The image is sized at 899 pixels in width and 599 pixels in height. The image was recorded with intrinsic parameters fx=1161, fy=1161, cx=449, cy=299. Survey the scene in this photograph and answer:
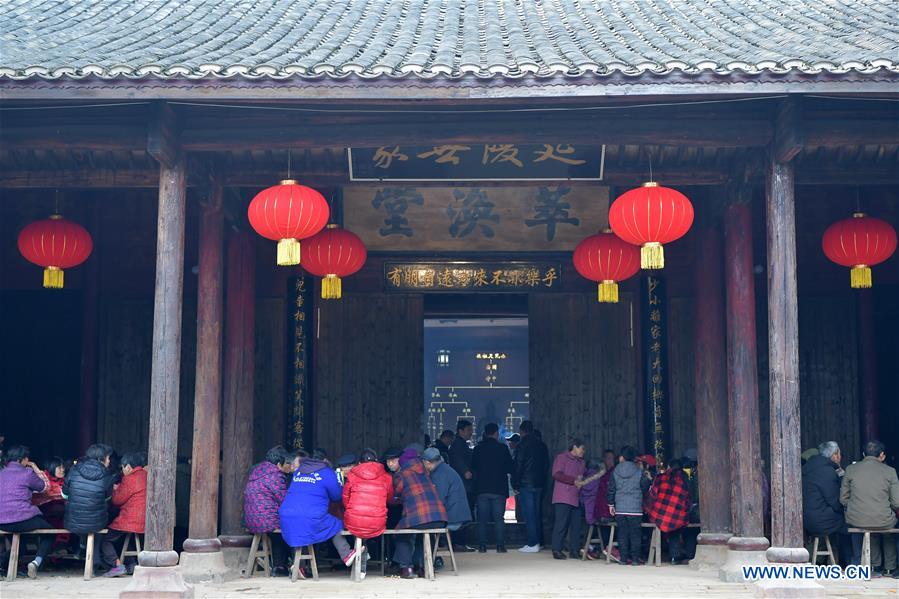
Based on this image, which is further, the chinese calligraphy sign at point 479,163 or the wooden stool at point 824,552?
the wooden stool at point 824,552

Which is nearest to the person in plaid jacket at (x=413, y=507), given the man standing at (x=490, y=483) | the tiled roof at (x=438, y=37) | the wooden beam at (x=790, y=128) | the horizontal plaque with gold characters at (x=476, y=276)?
the man standing at (x=490, y=483)

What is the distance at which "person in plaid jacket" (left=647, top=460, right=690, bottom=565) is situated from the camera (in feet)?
36.0

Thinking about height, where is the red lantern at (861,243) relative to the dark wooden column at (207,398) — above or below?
above

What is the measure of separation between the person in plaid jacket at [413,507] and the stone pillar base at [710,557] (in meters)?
2.45

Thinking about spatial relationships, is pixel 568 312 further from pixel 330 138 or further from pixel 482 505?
pixel 330 138

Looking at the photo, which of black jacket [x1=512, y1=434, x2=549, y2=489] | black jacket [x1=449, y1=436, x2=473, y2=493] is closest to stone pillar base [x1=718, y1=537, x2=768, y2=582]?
black jacket [x1=512, y1=434, x2=549, y2=489]

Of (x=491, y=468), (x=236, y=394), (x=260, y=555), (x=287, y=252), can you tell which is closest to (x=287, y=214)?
(x=287, y=252)

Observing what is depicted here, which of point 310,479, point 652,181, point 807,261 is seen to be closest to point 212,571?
point 310,479

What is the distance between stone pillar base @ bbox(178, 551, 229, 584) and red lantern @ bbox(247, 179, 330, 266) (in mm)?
2691

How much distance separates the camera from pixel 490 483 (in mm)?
12641

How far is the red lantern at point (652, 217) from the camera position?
28.8ft

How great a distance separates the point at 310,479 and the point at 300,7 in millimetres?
4908

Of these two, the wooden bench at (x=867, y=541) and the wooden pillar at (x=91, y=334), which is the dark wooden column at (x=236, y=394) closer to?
the wooden pillar at (x=91, y=334)

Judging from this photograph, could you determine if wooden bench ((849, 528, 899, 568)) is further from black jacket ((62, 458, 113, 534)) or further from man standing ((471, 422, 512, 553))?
black jacket ((62, 458, 113, 534))
